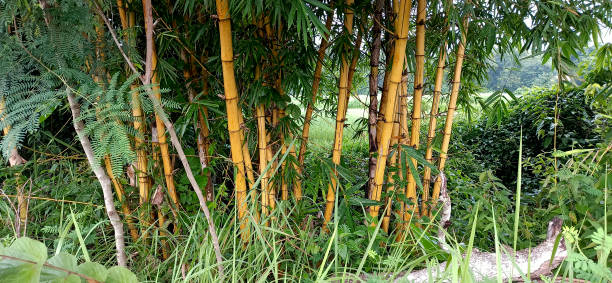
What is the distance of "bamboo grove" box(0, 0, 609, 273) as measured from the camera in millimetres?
1005

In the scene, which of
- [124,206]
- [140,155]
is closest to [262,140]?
[140,155]

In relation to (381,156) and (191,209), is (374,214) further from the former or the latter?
(191,209)

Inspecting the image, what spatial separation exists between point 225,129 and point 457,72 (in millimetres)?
1163

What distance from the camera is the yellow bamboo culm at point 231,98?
1.22 metres

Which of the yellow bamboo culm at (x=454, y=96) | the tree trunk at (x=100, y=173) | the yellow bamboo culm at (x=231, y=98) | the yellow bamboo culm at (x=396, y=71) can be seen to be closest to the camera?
the tree trunk at (x=100, y=173)

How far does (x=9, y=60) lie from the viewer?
3.09 ft

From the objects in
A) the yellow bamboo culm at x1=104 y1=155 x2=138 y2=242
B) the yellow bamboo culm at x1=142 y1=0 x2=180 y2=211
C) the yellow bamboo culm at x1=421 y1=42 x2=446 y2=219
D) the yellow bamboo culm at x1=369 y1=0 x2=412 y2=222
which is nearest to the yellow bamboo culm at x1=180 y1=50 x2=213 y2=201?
the yellow bamboo culm at x1=142 y1=0 x2=180 y2=211

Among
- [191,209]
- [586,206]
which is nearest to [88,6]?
[191,209]

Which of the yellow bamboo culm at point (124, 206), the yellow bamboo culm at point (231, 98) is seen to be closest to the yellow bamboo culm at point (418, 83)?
the yellow bamboo culm at point (231, 98)

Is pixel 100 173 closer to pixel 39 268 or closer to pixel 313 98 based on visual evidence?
pixel 39 268

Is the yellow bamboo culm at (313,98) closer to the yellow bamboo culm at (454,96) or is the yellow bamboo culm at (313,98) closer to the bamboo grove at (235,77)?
the bamboo grove at (235,77)

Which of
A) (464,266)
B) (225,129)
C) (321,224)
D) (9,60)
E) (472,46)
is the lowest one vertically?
(321,224)

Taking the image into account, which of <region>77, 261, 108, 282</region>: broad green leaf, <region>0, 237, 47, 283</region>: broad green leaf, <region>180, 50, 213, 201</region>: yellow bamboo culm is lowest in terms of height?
<region>77, 261, 108, 282</region>: broad green leaf

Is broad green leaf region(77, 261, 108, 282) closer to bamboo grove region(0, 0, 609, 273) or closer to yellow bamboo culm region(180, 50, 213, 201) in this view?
bamboo grove region(0, 0, 609, 273)
